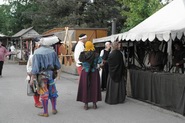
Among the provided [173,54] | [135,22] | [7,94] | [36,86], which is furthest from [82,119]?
[135,22]

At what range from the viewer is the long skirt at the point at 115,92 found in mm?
8663

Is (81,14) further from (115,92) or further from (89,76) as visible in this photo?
(89,76)

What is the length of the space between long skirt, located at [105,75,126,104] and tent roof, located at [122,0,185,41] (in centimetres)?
129

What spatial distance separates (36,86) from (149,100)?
10.4ft

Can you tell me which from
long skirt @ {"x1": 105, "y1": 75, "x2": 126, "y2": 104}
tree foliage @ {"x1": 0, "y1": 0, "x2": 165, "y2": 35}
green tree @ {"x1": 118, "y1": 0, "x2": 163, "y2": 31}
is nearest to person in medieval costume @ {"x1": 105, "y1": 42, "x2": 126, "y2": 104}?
long skirt @ {"x1": 105, "y1": 75, "x2": 126, "y2": 104}

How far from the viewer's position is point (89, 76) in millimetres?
7836

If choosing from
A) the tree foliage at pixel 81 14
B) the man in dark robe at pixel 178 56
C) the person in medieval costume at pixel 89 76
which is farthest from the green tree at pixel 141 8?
the person in medieval costume at pixel 89 76

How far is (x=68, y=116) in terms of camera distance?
23.5 feet

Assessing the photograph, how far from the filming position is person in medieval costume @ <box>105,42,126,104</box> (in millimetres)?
8602

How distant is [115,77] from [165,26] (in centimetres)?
213

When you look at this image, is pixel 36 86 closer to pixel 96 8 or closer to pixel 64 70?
pixel 64 70

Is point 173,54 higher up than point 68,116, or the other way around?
point 173,54

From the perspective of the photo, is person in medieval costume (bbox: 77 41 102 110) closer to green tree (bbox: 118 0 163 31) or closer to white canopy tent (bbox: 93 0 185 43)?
white canopy tent (bbox: 93 0 185 43)

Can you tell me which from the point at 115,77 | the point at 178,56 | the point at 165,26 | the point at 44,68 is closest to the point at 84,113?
the point at 44,68
